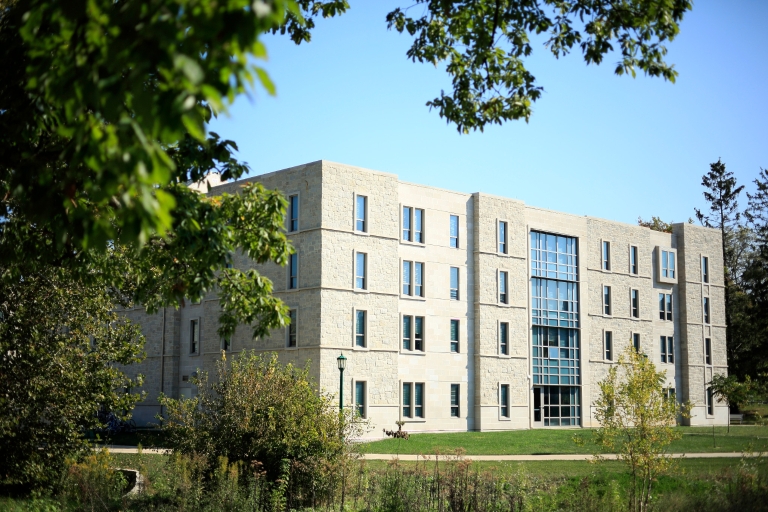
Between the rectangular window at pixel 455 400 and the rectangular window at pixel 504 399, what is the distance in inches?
116

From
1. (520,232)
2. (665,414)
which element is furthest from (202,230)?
(520,232)

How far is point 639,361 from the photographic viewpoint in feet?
52.0

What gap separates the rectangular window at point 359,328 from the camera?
3922cm

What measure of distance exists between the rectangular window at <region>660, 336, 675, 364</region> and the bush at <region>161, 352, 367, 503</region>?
43219 millimetres

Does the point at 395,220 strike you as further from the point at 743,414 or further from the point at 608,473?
the point at 743,414

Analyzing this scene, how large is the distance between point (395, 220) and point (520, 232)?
928 centimetres

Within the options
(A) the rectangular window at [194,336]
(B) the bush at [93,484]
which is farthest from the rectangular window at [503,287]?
(B) the bush at [93,484]

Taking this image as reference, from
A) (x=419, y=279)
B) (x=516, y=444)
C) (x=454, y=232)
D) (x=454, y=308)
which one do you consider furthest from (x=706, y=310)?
(x=516, y=444)

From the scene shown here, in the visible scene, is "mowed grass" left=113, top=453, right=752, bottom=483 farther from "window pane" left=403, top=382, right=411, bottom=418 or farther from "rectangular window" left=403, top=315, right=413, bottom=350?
"rectangular window" left=403, top=315, right=413, bottom=350

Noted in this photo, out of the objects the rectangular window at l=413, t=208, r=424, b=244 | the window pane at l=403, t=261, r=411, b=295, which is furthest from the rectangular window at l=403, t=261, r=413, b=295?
the rectangular window at l=413, t=208, r=424, b=244

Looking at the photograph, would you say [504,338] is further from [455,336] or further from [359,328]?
[359,328]

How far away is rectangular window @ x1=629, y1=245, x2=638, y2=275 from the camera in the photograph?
176 ft

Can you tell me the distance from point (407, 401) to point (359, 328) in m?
4.82

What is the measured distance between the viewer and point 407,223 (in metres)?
42.3
